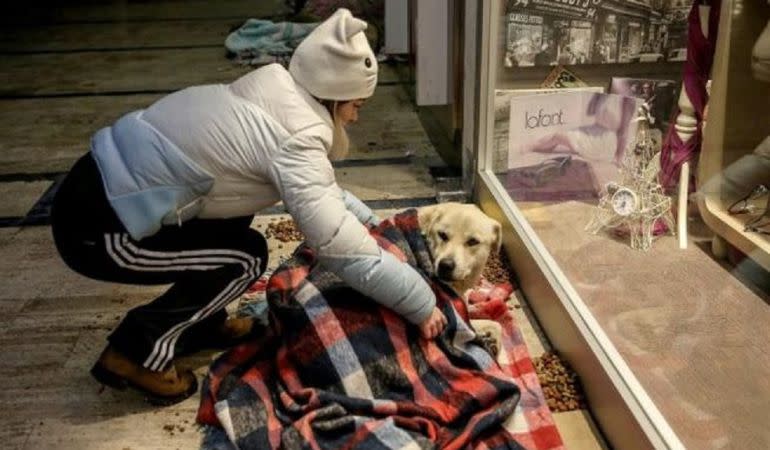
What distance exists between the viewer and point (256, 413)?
1.43 meters

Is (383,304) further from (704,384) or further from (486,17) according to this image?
(486,17)

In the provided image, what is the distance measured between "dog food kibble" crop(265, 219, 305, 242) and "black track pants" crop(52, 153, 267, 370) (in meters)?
0.63

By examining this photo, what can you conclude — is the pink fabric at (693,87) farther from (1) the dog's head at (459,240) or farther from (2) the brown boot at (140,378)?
(2) the brown boot at (140,378)

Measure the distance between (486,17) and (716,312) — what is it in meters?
1.05

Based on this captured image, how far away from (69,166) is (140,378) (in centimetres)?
155

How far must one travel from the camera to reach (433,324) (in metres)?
1.48

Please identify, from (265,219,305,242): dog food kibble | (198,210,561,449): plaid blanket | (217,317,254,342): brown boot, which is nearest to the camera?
(198,210,561,449): plaid blanket

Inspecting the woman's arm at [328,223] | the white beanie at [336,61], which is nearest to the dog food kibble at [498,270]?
the woman's arm at [328,223]

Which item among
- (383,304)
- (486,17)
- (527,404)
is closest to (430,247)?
(383,304)

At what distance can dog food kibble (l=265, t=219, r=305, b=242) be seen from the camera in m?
2.22

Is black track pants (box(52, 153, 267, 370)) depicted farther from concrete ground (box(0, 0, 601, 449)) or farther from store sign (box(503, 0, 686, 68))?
store sign (box(503, 0, 686, 68))

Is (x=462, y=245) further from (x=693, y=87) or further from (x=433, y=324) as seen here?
(x=693, y=87)

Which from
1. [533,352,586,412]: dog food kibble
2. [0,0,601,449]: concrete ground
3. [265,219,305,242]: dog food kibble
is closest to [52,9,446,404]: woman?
[0,0,601,449]: concrete ground

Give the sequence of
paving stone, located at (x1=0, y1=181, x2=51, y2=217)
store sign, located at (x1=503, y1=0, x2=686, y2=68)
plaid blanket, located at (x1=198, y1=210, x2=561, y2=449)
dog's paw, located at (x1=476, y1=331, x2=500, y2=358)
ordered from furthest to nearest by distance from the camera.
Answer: paving stone, located at (x1=0, y1=181, x2=51, y2=217), store sign, located at (x1=503, y1=0, x2=686, y2=68), dog's paw, located at (x1=476, y1=331, x2=500, y2=358), plaid blanket, located at (x1=198, y1=210, x2=561, y2=449)
